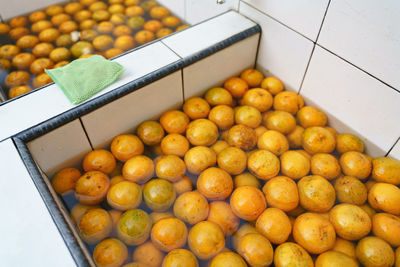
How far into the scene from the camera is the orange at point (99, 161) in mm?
1111

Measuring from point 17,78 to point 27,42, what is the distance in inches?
11.4

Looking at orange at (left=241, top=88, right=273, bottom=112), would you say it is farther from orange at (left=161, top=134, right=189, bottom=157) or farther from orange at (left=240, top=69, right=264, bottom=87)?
orange at (left=161, top=134, right=189, bottom=157)

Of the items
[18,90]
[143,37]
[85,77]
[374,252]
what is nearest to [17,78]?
[18,90]

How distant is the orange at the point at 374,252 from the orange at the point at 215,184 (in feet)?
1.48

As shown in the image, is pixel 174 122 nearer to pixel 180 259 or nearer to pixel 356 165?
pixel 180 259

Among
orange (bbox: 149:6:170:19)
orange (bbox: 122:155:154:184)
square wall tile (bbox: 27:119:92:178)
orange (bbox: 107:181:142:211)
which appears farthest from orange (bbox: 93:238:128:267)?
orange (bbox: 149:6:170:19)

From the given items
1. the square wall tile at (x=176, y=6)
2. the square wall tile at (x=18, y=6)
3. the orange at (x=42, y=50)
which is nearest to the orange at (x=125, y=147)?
the orange at (x=42, y=50)

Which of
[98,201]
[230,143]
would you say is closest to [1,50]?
[98,201]

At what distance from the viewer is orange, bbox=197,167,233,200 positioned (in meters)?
1.03

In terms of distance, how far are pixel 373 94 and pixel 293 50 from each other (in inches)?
15.1

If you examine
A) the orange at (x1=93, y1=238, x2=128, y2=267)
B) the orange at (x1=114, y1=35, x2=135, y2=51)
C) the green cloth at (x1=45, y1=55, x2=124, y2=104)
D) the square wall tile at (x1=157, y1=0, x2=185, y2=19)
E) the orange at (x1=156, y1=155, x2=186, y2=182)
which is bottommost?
the orange at (x1=93, y1=238, x2=128, y2=267)

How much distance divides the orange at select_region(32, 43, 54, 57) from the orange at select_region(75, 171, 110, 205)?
841mm

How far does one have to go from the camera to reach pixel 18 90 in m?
1.33

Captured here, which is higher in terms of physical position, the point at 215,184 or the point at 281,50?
the point at 281,50
